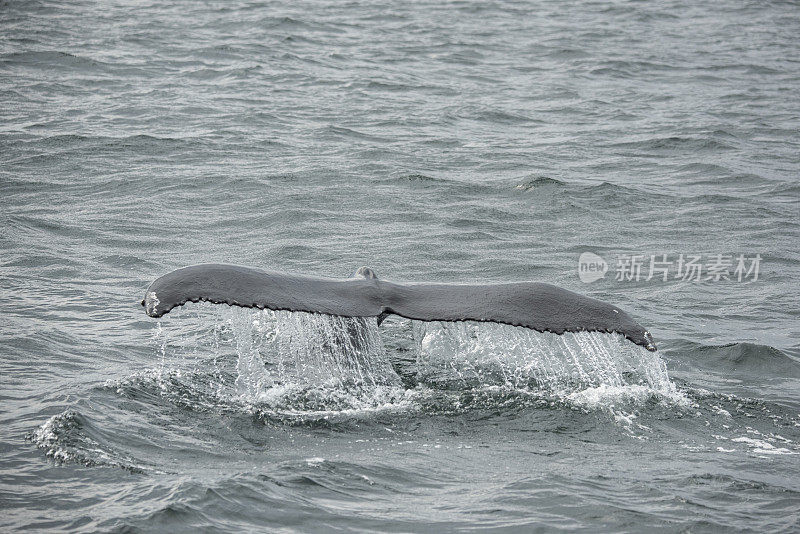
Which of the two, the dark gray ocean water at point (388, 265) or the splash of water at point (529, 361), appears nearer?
the dark gray ocean water at point (388, 265)

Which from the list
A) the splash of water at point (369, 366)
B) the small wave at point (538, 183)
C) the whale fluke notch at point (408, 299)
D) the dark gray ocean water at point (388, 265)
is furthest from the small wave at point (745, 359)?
the small wave at point (538, 183)

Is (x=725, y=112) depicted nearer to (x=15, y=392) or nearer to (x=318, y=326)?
(x=318, y=326)

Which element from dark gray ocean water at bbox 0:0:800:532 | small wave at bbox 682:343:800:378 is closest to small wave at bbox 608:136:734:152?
dark gray ocean water at bbox 0:0:800:532

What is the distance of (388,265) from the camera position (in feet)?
33.6

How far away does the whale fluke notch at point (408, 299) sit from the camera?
580cm

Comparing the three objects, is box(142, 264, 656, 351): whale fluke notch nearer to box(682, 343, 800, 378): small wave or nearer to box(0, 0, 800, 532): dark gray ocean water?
box(0, 0, 800, 532): dark gray ocean water

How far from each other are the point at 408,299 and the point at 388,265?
390cm

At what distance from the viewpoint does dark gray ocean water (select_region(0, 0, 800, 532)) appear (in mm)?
5578

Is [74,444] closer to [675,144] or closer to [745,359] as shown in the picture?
[745,359]

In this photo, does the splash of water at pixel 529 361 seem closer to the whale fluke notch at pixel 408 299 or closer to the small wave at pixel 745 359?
the small wave at pixel 745 359

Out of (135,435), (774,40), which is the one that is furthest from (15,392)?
(774,40)

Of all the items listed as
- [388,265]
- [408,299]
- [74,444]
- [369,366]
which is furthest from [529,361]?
[74,444]

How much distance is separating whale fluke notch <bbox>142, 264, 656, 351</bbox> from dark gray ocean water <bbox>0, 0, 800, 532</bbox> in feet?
2.30

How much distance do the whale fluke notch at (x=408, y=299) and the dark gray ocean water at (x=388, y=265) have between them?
702 millimetres
